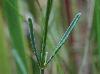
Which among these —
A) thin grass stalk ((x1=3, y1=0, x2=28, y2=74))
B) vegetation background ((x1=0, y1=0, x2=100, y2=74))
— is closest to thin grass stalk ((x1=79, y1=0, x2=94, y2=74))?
vegetation background ((x1=0, y1=0, x2=100, y2=74))

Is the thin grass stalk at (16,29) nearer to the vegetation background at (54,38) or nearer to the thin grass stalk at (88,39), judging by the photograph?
the vegetation background at (54,38)

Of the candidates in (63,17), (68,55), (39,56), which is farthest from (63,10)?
(39,56)

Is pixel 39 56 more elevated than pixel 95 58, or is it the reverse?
pixel 39 56

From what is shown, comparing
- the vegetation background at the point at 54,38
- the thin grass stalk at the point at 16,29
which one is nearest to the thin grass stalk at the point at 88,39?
the vegetation background at the point at 54,38

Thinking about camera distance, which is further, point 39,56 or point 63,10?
point 63,10

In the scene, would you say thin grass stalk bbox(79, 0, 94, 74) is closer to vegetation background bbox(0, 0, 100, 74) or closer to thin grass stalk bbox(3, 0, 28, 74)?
vegetation background bbox(0, 0, 100, 74)

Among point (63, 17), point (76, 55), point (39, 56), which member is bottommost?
point (76, 55)

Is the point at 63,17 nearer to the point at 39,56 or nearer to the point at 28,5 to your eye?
the point at 28,5

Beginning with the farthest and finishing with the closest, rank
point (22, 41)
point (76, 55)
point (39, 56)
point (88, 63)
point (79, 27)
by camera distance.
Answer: point (79, 27) → point (76, 55) → point (88, 63) → point (22, 41) → point (39, 56)
